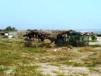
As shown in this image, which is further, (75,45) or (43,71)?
(75,45)

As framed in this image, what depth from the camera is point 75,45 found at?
4025 centimetres

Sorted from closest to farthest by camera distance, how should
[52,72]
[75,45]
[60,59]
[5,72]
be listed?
[5,72] < [52,72] < [60,59] < [75,45]

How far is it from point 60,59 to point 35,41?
1458 centimetres

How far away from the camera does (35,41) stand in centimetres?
3941

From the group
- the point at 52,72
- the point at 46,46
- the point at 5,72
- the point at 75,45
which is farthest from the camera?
the point at 75,45

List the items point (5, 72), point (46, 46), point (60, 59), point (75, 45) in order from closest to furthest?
point (5, 72) → point (60, 59) → point (46, 46) → point (75, 45)

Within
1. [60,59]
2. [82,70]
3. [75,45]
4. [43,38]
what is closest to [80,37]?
[75,45]

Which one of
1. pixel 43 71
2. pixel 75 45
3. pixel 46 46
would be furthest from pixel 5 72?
pixel 75 45

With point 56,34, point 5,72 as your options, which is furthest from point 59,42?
point 5,72

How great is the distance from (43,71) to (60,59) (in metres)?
7.10

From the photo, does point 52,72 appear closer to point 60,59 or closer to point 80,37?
point 60,59

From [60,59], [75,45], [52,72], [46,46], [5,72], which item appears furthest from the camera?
[75,45]

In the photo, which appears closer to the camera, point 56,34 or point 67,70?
point 67,70

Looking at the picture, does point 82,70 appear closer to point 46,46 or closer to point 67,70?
point 67,70
